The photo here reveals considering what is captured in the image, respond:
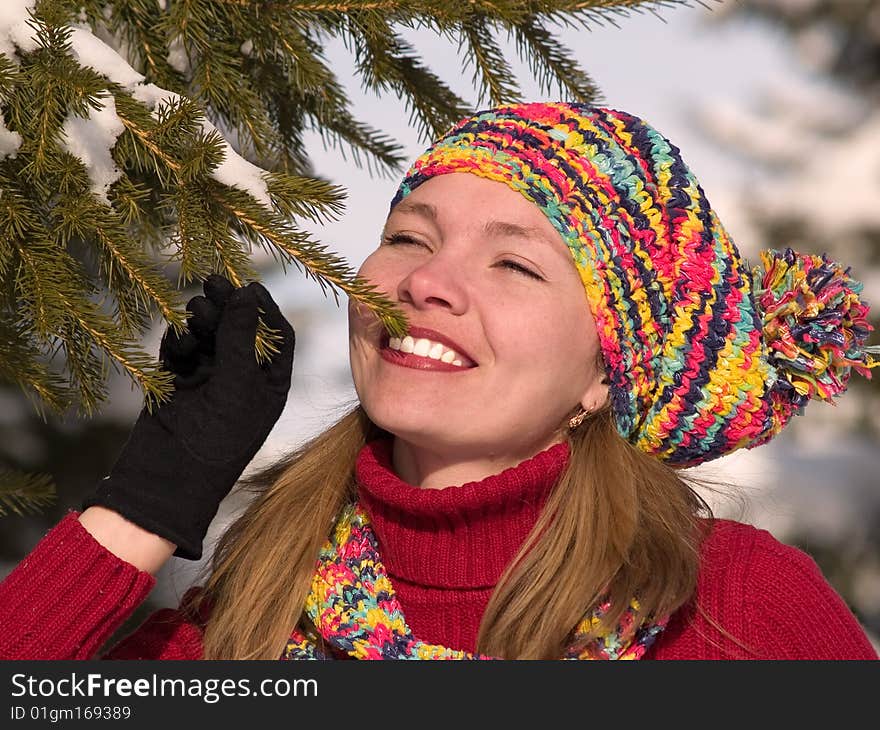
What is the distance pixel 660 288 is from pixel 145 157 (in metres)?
1.04

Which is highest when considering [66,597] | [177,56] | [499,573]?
[177,56]

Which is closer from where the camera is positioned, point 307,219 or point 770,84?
point 307,219

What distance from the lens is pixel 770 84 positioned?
8047 millimetres

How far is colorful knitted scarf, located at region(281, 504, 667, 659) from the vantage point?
2.01 meters

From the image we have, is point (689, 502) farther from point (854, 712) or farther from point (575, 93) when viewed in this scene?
point (575, 93)

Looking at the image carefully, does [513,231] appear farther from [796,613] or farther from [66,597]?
[66,597]

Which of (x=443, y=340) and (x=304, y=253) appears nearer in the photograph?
(x=304, y=253)

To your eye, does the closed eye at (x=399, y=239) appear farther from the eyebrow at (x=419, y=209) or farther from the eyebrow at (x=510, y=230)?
the eyebrow at (x=510, y=230)

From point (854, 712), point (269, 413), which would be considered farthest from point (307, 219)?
point (854, 712)

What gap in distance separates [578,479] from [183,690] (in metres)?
0.85

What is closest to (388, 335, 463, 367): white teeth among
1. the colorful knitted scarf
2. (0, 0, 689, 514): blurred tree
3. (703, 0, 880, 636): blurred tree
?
(0, 0, 689, 514): blurred tree

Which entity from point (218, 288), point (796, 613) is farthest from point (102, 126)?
point (796, 613)

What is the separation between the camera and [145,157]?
1.60 m

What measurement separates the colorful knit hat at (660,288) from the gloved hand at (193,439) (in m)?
0.59
